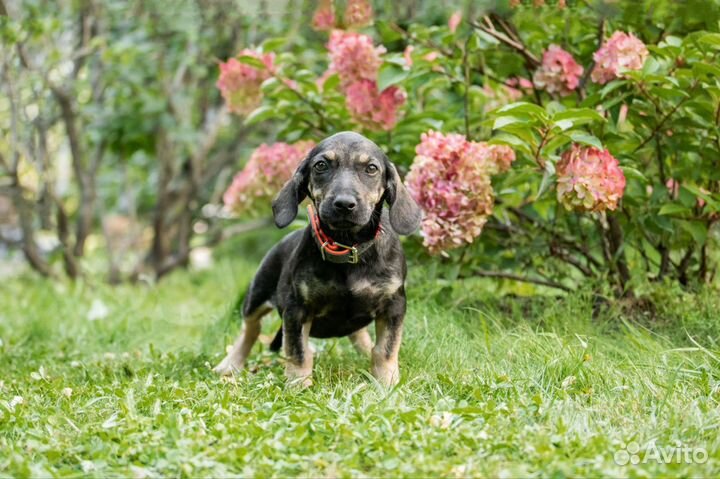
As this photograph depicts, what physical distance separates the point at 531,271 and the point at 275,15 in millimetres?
3568

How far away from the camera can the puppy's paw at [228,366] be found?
15.0 feet

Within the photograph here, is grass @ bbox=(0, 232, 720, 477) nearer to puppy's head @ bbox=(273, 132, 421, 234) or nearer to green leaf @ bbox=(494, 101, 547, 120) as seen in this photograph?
puppy's head @ bbox=(273, 132, 421, 234)

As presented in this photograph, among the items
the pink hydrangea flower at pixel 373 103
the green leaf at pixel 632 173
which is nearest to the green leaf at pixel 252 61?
A: the pink hydrangea flower at pixel 373 103

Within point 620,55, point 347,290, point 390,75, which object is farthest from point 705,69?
point 347,290

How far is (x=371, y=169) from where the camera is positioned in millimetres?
3992

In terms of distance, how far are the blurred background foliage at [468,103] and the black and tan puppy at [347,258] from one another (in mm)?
647

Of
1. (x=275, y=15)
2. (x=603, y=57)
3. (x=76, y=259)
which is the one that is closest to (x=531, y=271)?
(x=603, y=57)

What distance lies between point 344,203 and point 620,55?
66.3 inches

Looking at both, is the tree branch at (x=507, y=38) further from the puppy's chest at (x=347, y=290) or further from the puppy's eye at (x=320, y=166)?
the puppy's chest at (x=347, y=290)

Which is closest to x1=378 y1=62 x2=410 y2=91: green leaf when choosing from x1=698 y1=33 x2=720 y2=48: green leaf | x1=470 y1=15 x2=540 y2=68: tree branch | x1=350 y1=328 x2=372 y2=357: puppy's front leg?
x1=470 y1=15 x2=540 y2=68: tree branch

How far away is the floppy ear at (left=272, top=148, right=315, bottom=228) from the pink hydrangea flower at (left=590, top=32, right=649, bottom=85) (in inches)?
61.8

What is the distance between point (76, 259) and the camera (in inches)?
332

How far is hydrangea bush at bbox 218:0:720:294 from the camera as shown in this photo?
4320 mm

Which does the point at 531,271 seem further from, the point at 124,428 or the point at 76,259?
the point at 76,259
